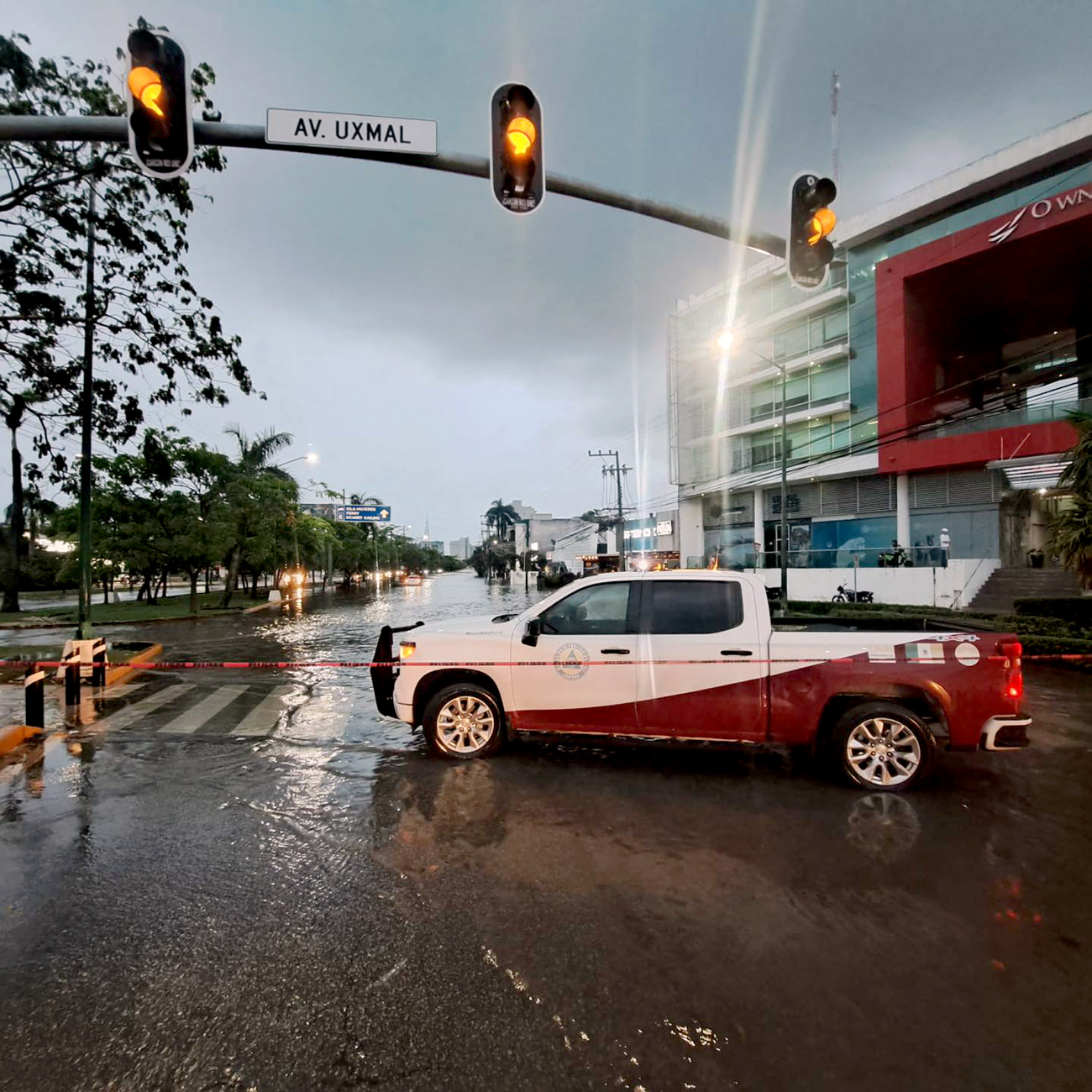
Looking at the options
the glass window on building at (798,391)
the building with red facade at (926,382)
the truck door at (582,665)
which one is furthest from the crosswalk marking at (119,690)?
the glass window on building at (798,391)

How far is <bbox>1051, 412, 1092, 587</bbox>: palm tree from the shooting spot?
43.4 feet

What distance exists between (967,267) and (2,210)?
1224 inches

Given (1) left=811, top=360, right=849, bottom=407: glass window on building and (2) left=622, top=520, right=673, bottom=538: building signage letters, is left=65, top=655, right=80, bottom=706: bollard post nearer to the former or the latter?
(1) left=811, top=360, right=849, bottom=407: glass window on building

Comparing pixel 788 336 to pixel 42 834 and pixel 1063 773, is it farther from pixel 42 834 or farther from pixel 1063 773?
pixel 42 834

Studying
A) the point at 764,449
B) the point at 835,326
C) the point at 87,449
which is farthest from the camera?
the point at 764,449

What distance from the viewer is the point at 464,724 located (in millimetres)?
6227

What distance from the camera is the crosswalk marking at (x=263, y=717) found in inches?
303

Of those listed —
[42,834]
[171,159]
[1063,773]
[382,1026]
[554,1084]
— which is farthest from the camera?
[1063,773]

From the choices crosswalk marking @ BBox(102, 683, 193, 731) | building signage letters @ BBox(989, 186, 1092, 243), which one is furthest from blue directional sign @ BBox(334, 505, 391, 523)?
building signage letters @ BBox(989, 186, 1092, 243)

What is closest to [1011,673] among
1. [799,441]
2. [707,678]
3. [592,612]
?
Answer: [707,678]

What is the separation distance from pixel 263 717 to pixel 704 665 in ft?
19.9

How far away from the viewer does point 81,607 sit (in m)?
11.3

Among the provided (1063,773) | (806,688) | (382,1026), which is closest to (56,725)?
(382,1026)

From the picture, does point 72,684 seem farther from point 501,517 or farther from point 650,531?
point 501,517
